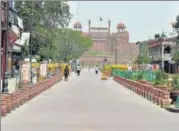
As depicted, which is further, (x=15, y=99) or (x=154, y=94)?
(x=154, y=94)

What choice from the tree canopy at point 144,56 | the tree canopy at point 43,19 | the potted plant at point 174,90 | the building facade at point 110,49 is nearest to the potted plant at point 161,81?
the potted plant at point 174,90

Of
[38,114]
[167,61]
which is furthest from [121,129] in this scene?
[167,61]

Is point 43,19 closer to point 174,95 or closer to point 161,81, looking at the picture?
point 161,81

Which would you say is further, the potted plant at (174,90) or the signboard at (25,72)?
the signboard at (25,72)

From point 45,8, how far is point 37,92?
1752 inches

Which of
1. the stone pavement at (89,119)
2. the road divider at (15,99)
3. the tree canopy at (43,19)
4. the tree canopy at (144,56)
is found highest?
the tree canopy at (43,19)

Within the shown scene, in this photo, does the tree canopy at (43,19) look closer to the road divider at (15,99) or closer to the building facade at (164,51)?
the building facade at (164,51)

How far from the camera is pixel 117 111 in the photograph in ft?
65.2

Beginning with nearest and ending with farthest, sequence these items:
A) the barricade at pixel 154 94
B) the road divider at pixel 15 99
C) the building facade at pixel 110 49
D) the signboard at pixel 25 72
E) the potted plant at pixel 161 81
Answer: the road divider at pixel 15 99
the barricade at pixel 154 94
the potted plant at pixel 161 81
the signboard at pixel 25 72
the building facade at pixel 110 49

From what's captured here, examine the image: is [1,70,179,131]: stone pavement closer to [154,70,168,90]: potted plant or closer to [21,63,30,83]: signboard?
[154,70,168,90]: potted plant

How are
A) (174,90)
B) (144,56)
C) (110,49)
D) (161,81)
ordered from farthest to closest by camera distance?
(110,49), (144,56), (161,81), (174,90)

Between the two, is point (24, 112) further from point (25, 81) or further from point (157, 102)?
point (25, 81)

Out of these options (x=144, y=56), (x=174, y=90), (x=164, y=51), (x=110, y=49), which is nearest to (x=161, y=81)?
(x=174, y=90)

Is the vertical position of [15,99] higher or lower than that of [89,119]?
higher
